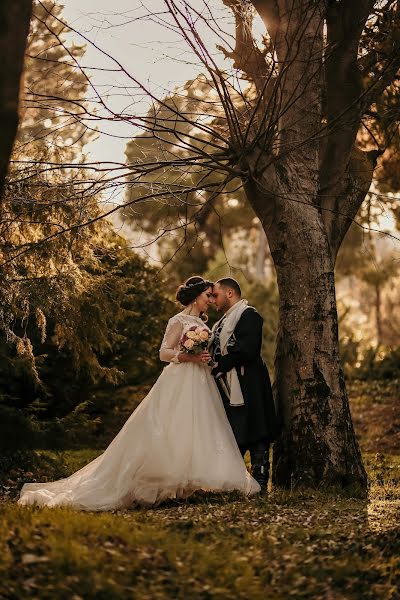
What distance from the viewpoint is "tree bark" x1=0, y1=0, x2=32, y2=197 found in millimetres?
5098

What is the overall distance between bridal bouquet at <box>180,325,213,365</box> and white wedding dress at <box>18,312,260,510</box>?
0.51 ft

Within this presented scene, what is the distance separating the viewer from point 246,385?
8969 mm

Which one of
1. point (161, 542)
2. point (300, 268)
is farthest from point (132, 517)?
point (300, 268)

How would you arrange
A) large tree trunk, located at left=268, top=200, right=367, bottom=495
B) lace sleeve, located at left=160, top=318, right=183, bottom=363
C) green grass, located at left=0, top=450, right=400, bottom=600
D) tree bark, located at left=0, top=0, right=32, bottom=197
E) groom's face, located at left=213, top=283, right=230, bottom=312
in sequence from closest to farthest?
1. green grass, located at left=0, top=450, right=400, bottom=600
2. tree bark, located at left=0, top=0, right=32, bottom=197
3. lace sleeve, located at left=160, top=318, right=183, bottom=363
4. large tree trunk, located at left=268, top=200, right=367, bottom=495
5. groom's face, located at left=213, top=283, right=230, bottom=312

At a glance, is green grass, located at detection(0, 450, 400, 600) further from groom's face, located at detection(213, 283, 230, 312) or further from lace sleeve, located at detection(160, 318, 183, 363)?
groom's face, located at detection(213, 283, 230, 312)

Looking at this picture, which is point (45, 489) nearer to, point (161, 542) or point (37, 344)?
point (161, 542)

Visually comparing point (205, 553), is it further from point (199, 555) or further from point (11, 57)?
point (11, 57)

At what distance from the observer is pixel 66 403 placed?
570 inches

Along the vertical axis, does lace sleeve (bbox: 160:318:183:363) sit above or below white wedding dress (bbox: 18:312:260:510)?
above

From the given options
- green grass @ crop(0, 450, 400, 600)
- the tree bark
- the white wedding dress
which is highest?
the tree bark

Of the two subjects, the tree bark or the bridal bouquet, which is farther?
the bridal bouquet

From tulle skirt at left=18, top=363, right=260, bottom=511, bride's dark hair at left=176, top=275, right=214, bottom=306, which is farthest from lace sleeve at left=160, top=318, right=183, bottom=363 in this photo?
bride's dark hair at left=176, top=275, right=214, bottom=306

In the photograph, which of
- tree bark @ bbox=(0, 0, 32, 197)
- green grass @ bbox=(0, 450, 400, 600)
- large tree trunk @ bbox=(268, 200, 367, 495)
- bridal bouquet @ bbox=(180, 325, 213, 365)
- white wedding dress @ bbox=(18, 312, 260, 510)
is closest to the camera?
green grass @ bbox=(0, 450, 400, 600)

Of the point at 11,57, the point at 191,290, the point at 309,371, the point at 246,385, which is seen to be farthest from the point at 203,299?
the point at 11,57
